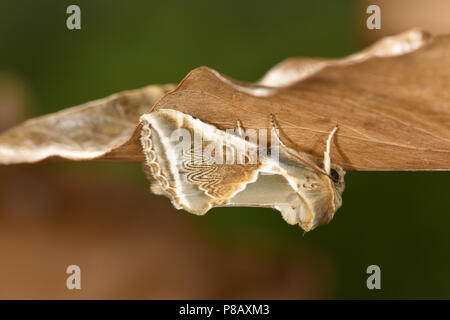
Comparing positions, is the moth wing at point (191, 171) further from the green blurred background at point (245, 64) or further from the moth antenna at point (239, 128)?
the green blurred background at point (245, 64)

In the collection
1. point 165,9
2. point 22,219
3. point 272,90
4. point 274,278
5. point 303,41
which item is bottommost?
point 274,278

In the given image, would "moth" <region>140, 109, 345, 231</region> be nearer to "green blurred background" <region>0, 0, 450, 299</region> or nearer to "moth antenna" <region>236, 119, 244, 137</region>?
"moth antenna" <region>236, 119, 244, 137</region>

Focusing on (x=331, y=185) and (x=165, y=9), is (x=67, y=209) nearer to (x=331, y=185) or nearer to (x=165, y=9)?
(x=165, y=9)

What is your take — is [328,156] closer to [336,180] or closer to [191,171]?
[336,180]

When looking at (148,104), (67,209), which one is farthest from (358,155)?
(67,209)

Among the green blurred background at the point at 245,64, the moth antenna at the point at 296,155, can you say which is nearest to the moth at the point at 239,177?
the moth antenna at the point at 296,155

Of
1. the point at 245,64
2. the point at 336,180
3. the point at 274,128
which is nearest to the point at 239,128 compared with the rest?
the point at 274,128
